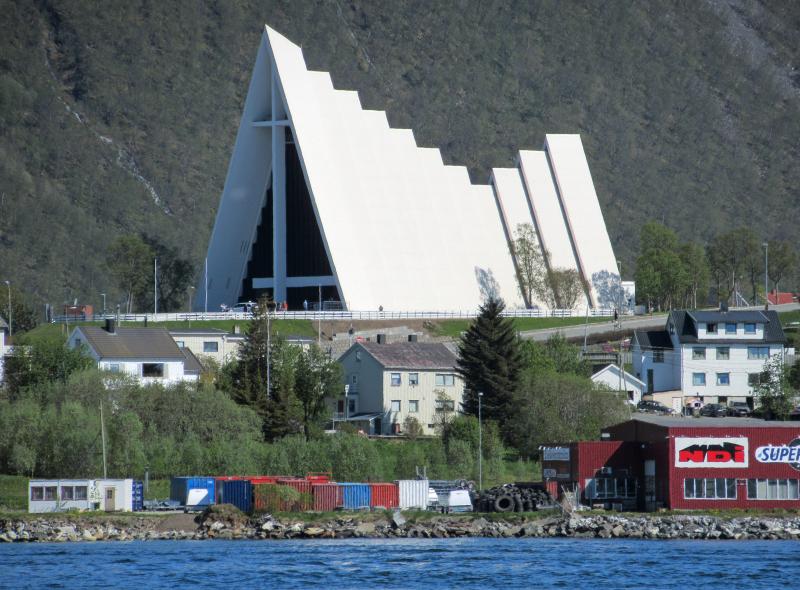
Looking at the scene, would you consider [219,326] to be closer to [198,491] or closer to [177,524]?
[198,491]

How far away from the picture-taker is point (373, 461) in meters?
54.0

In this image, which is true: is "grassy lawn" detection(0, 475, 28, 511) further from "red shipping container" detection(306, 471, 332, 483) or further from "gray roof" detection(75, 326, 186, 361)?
"gray roof" detection(75, 326, 186, 361)

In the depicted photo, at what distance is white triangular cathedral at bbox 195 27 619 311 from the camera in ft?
284

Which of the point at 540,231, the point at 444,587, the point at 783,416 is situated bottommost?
the point at 444,587

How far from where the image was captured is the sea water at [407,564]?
3775 centimetres

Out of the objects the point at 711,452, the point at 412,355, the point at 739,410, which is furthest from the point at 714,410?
the point at 711,452

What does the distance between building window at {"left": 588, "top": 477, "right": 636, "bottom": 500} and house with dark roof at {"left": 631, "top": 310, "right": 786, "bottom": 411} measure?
2290 centimetres

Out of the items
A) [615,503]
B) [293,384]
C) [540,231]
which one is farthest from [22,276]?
[615,503]

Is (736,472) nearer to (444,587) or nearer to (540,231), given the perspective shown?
(444,587)

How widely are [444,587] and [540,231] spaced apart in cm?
6230

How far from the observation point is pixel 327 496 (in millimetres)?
48531

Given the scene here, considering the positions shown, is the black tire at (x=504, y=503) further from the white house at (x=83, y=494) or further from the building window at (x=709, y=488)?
the white house at (x=83, y=494)

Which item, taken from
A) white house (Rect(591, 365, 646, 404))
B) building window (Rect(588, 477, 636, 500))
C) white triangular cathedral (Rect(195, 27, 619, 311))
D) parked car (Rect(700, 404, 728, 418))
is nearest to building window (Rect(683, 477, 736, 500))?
building window (Rect(588, 477, 636, 500))

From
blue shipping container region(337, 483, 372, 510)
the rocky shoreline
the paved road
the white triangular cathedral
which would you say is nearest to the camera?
the rocky shoreline
